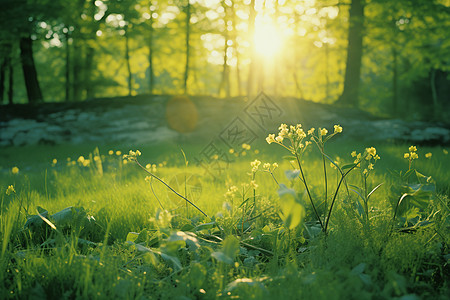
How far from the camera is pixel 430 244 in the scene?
1.58 m

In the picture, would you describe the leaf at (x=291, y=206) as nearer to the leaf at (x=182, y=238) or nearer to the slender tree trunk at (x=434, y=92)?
the leaf at (x=182, y=238)

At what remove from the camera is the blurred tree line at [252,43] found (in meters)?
10.7

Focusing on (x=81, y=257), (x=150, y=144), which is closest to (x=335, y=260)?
(x=81, y=257)

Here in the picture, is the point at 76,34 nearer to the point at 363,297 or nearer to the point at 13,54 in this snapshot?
the point at 13,54

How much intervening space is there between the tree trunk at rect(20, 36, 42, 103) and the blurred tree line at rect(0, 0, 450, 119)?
0.13 ft

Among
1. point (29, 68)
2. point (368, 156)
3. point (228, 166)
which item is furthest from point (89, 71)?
point (368, 156)

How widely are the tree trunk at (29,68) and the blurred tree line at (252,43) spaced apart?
4 cm

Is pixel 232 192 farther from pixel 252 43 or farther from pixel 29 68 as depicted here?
pixel 29 68

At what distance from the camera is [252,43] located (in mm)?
5402

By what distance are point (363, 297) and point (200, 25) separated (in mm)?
19651

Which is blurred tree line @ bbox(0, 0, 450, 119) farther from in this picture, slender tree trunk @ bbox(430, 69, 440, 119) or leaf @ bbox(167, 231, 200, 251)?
leaf @ bbox(167, 231, 200, 251)

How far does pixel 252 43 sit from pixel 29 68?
36.0 ft

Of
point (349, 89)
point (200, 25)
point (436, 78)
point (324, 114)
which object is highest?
point (200, 25)

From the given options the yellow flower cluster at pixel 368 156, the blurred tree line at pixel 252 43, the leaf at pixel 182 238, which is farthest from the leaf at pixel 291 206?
the blurred tree line at pixel 252 43
